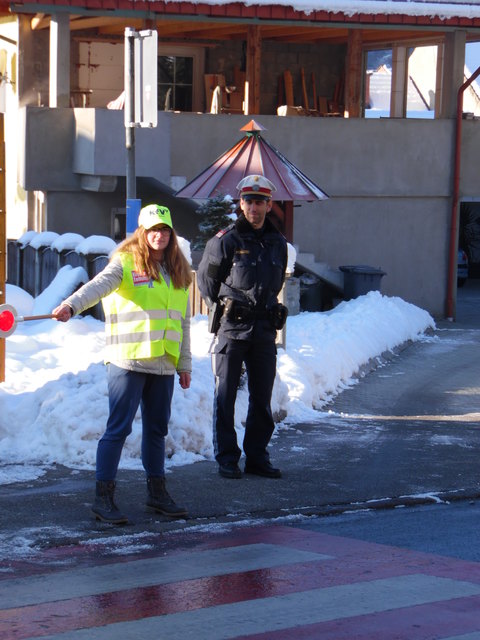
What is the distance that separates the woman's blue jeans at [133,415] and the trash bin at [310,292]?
42.5 feet

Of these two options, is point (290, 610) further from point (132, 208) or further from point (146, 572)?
point (132, 208)

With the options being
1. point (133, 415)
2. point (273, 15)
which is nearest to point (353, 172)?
point (273, 15)

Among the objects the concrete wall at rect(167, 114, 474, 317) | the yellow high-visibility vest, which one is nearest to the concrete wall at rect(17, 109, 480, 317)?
the concrete wall at rect(167, 114, 474, 317)

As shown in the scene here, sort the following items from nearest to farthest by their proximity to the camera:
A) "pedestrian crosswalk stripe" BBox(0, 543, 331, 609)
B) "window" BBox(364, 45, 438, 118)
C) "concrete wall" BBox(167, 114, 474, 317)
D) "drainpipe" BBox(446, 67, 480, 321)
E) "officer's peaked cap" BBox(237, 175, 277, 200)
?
"pedestrian crosswalk stripe" BBox(0, 543, 331, 609)
"officer's peaked cap" BBox(237, 175, 277, 200)
"concrete wall" BBox(167, 114, 474, 317)
"drainpipe" BBox(446, 67, 480, 321)
"window" BBox(364, 45, 438, 118)

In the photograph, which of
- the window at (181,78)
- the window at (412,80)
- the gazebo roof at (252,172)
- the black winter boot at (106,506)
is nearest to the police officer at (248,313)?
the black winter boot at (106,506)

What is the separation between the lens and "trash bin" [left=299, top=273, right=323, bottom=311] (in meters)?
20.5

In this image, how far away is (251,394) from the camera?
8758mm

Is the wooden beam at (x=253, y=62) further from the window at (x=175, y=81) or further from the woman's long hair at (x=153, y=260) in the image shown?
the woman's long hair at (x=153, y=260)

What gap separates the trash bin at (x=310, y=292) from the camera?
2049 centimetres

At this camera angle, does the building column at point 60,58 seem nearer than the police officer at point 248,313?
No

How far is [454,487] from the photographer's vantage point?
27.9ft

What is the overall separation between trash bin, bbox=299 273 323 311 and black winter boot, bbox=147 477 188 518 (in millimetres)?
12980

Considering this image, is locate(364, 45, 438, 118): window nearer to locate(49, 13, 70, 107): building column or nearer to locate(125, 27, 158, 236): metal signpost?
locate(49, 13, 70, 107): building column

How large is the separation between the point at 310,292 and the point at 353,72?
4062mm
